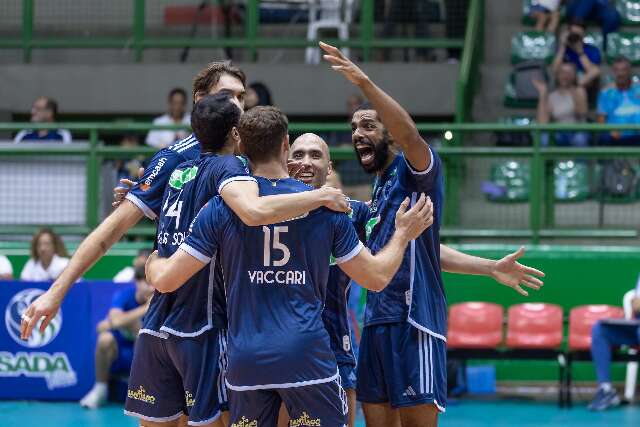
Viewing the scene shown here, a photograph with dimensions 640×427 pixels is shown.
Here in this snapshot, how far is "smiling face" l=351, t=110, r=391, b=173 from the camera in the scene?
5.69 m

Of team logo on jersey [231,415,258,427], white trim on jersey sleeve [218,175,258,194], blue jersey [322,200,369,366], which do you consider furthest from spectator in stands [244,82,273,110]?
team logo on jersey [231,415,258,427]

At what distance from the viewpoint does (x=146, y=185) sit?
5.43 m

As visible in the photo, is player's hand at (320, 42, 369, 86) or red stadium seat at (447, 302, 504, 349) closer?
player's hand at (320, 42, 369, 86)

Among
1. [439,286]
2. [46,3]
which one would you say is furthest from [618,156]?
[46,3]

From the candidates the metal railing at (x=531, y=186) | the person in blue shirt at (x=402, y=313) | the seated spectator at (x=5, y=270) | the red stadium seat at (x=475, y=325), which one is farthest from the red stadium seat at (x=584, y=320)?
the person in blue shirt at (x=402, y=313)

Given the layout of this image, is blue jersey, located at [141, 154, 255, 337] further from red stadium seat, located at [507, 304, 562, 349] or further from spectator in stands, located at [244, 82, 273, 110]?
spectator in stands, located at [244, 82, 273, 110]

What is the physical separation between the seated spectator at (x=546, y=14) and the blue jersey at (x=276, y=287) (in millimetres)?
11155

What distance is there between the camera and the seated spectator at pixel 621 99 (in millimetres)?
13469

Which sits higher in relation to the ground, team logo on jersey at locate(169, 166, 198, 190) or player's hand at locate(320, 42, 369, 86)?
player's hand at locate(320, 42, 369, 86)

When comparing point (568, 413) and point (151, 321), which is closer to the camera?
point (151, 321)

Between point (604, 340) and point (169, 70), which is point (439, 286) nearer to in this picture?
point (604, 340)

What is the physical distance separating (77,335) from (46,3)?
7273 millimetres

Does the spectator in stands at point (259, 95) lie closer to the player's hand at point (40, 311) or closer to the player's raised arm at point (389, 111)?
the player's raised arm at point (389, 111)

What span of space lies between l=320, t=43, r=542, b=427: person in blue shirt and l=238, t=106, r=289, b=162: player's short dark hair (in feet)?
2.77
